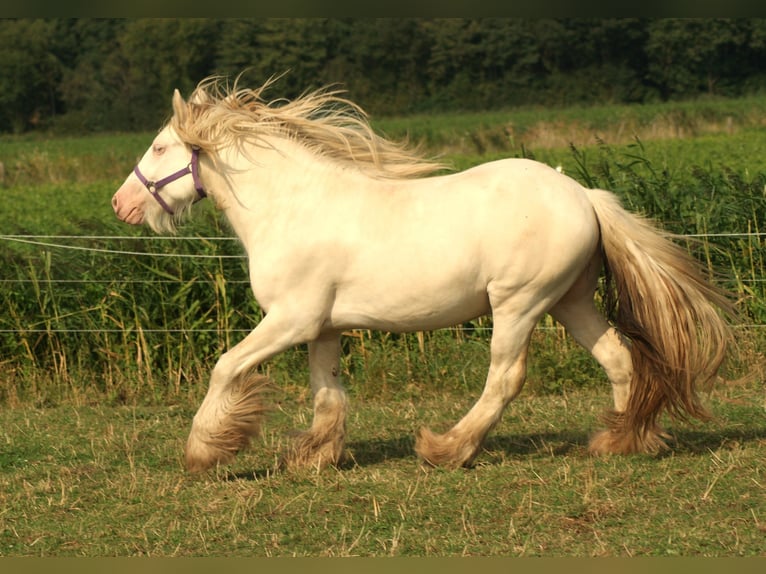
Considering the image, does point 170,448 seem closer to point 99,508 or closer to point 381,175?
point 99,508

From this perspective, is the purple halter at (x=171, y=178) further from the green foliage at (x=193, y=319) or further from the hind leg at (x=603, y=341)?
the green foliage at (x=193, y=319)

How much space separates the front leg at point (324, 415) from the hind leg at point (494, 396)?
56 cm

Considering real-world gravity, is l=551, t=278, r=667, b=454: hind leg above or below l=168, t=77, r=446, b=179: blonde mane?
below

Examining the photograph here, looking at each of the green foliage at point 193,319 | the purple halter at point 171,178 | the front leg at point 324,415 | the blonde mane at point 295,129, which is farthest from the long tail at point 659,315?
the green foliage at point 193,319

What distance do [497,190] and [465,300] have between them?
60 centimetres

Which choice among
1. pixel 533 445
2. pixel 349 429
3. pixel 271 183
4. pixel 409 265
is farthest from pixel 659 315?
pixel 349 429

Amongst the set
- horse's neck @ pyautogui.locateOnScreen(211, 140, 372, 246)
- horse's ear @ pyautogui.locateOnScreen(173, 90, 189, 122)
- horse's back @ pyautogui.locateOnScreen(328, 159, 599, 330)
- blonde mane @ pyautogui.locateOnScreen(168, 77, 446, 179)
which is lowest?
horse's back @ pyautogui.locateOnScreen(328, 159, 599, 330)

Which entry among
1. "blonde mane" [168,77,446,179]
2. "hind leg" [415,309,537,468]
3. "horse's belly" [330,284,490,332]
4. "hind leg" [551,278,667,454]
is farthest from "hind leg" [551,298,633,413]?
"blonde mane" [168,77,446,179]

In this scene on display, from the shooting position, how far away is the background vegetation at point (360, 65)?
1747 inches

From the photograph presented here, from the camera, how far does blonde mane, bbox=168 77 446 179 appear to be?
6473 mm

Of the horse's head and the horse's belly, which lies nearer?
the horse's belly

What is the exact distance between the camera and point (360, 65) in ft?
157

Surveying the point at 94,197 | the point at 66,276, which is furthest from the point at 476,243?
the point at 94,197

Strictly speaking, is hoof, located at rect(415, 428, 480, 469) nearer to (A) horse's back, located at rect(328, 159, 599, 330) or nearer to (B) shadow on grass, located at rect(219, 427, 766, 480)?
(B) shadow on grass, located at rect(219, 427, 766, 480)
